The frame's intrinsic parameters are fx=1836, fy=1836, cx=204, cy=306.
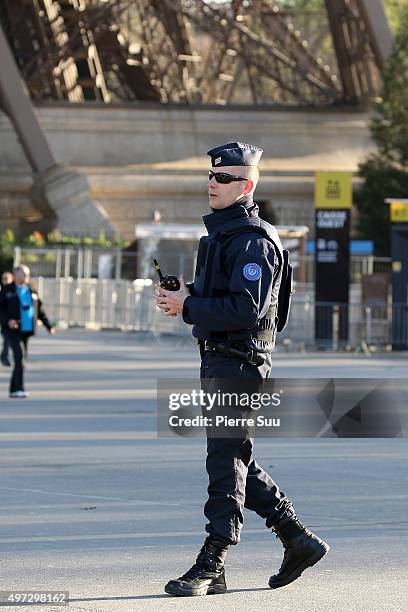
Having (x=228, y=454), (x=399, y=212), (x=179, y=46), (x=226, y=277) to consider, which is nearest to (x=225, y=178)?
(x=226, y=277)

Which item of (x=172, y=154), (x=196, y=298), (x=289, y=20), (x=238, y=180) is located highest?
(x=289, y=20)

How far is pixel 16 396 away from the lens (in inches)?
729

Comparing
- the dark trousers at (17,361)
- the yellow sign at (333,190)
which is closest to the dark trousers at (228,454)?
the dark trousers at (17,361)

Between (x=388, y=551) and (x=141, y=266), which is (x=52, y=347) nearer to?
(x=141, y=266)

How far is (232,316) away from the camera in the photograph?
23.7 ft

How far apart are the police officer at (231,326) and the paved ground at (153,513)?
236 mm

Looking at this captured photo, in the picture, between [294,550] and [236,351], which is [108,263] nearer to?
[294,550]

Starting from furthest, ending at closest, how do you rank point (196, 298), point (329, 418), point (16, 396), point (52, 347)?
point (52, 347) → point (16, 396) → point (329, 418) → point (196, 298)

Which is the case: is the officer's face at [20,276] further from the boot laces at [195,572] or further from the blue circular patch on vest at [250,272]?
the blue circular patch on vest at [250,272]

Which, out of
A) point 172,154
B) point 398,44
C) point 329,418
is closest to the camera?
point 329,418

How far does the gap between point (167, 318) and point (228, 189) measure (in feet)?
80.6

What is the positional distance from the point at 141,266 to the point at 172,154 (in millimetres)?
15466

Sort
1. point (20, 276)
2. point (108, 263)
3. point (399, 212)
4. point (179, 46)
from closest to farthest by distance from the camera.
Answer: point (20, 276) < point (399, 212) < point (108, 263) < point (179, 46)

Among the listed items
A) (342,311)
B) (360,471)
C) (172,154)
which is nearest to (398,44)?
(172,154)
